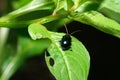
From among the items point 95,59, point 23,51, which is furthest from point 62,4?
point 95,59

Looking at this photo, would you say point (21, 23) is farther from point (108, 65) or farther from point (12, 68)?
point (108, 65)

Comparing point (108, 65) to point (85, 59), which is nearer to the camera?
point (85, 59)

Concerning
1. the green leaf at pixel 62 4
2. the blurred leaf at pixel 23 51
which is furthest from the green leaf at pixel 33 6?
the blurred leaf at pixel 23 51

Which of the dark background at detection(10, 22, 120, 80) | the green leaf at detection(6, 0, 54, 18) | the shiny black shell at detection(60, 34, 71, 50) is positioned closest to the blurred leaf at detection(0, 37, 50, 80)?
the dark background at detection(10, 22, 120, 80)

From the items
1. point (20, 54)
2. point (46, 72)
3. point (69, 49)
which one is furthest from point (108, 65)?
point (69, 49)

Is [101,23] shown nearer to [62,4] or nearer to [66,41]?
[62,4]

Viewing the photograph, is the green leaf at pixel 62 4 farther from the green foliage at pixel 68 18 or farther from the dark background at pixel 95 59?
the dark background at pixel 95 59

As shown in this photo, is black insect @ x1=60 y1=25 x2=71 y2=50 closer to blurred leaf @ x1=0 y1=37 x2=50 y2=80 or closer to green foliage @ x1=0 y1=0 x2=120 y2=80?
green foliage @ x1=0 y1=0 x2=120 y2=80
